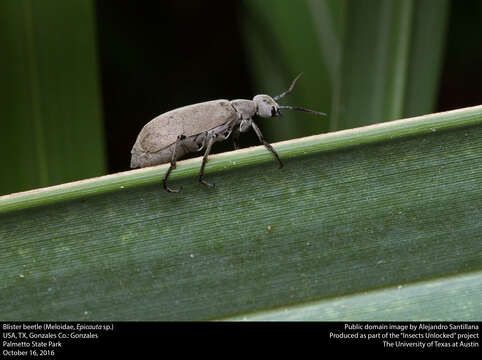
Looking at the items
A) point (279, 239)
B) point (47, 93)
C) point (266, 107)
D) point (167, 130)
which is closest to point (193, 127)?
point (167, 130)

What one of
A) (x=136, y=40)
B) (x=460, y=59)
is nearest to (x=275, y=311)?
(x=136, y=40)

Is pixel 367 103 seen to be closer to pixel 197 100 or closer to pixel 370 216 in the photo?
pixel 370 216

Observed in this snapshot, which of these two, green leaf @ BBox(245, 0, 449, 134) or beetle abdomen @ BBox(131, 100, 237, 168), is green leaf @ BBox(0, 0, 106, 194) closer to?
beetle abdomen @ BBox(131, 100, 237, 168)

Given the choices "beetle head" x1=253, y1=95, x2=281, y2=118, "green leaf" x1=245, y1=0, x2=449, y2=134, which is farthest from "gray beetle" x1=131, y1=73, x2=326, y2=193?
"green leaf" x1=245, y1=0, x2=449, y2=134

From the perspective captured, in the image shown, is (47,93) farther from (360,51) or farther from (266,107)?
(360,51)

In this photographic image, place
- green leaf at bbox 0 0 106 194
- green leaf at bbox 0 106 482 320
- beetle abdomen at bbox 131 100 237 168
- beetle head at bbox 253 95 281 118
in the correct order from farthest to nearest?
beetle head at bbox 253 95 281 118, beetle abdomen at bbox 131 100 237 168, green leaf at bbox 0 0 106 194, green leaf at bbox 0 106 482 320

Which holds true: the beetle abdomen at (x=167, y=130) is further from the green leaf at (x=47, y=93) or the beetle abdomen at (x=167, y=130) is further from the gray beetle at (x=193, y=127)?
the green leaf at (x=47, y=93)
